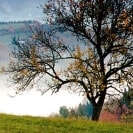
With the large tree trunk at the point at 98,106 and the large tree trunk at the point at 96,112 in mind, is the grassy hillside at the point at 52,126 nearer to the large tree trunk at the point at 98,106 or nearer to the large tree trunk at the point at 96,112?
the large tree trunk at the point at 96,112

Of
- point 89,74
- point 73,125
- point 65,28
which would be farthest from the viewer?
point 65,28

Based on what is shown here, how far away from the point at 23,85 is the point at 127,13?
10.8 metres

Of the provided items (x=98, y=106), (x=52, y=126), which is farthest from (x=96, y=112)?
(x=52, y=126)

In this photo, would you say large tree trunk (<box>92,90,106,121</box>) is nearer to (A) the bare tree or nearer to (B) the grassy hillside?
(A) the bare tree

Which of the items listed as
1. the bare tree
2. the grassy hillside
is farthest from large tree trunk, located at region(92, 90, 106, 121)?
the grassy hillside

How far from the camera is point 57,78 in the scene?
3912 cm

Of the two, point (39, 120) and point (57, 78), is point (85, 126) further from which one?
point (57, 78)

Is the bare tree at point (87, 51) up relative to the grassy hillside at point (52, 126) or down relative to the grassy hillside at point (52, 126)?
up

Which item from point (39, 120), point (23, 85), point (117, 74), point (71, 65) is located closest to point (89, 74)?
point (71, 65)

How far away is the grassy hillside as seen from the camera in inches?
813

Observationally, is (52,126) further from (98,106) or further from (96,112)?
(98,106)

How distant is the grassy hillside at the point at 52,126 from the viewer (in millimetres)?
20656

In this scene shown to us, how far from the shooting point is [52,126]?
71.7 feet

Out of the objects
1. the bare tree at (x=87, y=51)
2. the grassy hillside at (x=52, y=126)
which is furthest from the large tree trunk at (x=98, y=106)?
the grassy hillside at (x=52, y=126)
